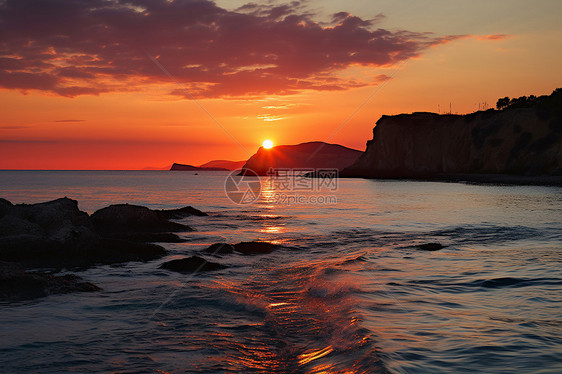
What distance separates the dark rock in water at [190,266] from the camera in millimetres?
13031

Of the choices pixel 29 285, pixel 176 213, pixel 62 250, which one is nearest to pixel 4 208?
pixel 62 250

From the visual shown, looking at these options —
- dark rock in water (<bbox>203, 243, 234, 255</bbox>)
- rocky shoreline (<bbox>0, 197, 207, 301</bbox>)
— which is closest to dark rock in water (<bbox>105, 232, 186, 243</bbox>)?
rocky shoreline (<bbox>0, 197, 207, 301</bbox>)

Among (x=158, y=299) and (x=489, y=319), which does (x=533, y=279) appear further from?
(x=158, y=299)

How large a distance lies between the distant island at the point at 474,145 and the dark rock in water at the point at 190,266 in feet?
250

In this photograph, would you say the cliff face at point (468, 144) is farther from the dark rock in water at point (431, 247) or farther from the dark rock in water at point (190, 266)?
the dark rock in water at point (190, 266)


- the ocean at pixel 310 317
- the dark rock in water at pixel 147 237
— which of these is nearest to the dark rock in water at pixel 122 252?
the ocean at pixel 310 317

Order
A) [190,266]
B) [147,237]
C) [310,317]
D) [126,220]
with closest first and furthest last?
[310,317] → [190,266] → [147,237] → [126,220]

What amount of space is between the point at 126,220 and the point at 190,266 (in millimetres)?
9739

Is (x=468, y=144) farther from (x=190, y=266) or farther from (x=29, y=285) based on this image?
(x=29, y=285)

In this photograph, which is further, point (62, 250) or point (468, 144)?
point (468, 144)

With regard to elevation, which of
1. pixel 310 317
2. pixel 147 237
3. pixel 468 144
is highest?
pixel 468 144

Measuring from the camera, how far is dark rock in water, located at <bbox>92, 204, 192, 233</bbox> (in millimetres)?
21078

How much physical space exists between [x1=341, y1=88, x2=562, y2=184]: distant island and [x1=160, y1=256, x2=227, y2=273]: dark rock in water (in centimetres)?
7620

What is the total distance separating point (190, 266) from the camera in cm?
1313
